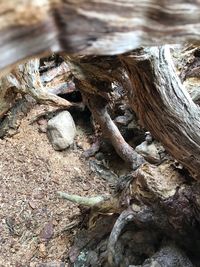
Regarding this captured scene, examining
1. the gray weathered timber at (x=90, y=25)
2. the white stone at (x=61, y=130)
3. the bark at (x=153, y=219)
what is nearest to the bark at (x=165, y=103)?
the bark at (x=153, y=219)

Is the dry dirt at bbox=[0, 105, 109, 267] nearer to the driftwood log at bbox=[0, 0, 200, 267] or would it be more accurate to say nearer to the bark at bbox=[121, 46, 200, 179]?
the driftwood log at bbox=[0, 0, 200, 267]

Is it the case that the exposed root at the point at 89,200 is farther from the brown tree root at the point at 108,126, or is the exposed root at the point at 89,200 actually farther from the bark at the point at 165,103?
the bark at the point at 165,103

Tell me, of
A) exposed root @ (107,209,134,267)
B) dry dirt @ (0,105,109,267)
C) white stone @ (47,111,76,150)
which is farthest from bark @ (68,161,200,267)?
white stone @ (47,111,76,150)

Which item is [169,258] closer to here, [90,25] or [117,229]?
[117,229]

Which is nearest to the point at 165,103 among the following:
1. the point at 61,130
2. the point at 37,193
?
the point at 37,193

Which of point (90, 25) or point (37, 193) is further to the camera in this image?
point (37, 193)
